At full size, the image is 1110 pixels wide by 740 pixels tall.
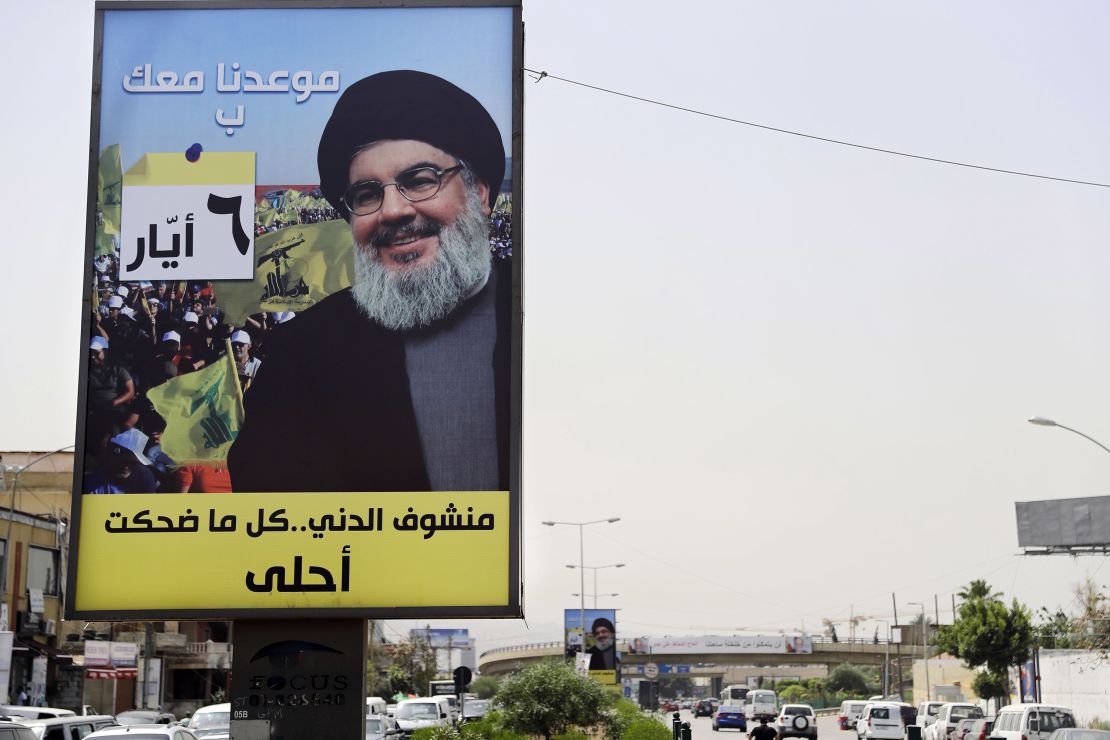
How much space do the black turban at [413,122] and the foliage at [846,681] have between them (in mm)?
120685

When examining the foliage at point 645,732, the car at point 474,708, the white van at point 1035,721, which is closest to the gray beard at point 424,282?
the foliage at point 645,732

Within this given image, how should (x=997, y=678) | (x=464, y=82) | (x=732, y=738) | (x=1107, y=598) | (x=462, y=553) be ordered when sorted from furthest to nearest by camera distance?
(x=997, y=678)
(x=732, y=738)
(x=1107, y=598)
(x=464, y=82)
(x=462, y=553)

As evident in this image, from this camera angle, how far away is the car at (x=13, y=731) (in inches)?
611

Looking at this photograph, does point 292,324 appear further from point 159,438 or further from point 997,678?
point 997,678

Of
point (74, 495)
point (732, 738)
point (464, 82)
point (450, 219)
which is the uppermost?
point (464, 82)

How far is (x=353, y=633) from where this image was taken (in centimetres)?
1492

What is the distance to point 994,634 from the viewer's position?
188 ft

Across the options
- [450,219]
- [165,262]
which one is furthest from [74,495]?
[450,219]

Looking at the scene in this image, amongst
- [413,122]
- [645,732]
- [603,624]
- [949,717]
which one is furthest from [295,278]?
[603,624]

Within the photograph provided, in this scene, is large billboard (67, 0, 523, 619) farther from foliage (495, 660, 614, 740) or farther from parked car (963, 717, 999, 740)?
parked car (963, 717, 999, 740)

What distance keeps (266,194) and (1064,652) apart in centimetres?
4551

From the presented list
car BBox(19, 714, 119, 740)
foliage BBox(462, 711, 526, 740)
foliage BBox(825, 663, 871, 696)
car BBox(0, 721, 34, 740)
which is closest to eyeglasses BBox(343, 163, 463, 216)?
car BBox(0, 721, 34, 740)

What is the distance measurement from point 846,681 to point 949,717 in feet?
309

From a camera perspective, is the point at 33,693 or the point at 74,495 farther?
the point at 33,693
